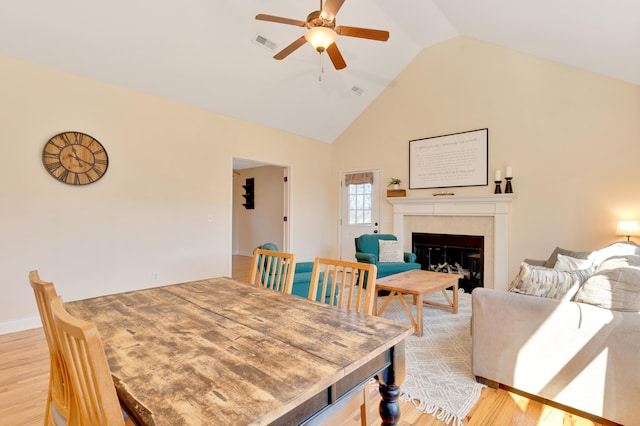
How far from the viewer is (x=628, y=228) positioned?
3373 mm

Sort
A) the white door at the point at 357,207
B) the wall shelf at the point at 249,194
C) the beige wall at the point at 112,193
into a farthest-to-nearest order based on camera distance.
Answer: the wall shelf at the point at 249,194, the white door at the point at 357,207, the beige wall at the point at 112,193

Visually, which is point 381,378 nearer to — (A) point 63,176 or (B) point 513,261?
(A) point 63,176

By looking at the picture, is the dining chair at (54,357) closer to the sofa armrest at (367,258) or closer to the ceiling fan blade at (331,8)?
the ceiling fan blade at (331,8)

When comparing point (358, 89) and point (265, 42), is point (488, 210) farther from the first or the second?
point (265, 42)

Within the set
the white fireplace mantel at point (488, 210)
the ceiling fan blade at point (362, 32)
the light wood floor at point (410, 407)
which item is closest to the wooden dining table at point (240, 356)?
the light wood floor at point (410, 407)

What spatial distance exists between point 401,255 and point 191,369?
417cm

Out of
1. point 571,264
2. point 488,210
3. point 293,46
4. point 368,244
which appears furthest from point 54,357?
point 488,210

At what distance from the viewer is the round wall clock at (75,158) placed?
3.21 metres

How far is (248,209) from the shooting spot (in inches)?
329

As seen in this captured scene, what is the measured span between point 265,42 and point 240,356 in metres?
3.92

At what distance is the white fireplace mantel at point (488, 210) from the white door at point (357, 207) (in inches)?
32.1

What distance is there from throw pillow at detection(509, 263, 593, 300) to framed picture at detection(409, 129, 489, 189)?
284 cm

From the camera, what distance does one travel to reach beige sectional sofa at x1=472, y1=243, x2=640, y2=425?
5.39 feet

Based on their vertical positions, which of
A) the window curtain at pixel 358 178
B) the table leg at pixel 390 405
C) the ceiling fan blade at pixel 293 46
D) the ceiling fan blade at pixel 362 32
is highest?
the ceiling fan blade at pixel 293 46
